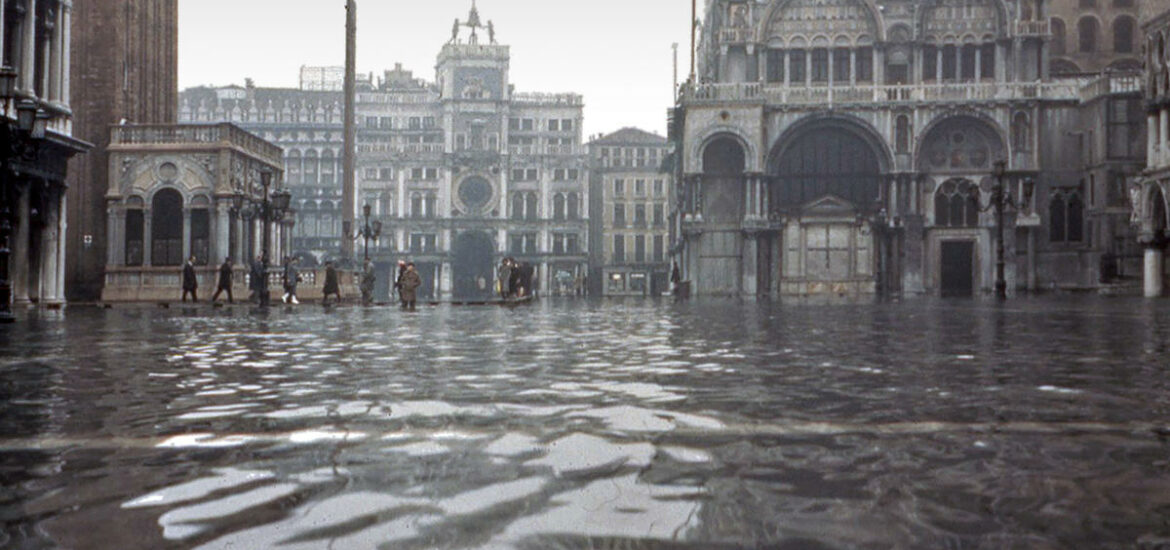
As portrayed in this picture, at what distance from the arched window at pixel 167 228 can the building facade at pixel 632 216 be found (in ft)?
167

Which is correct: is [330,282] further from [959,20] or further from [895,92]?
[959,20]

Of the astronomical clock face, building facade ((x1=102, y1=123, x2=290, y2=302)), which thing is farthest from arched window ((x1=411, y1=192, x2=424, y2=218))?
building facade ((x1=102, y1=123, x2=290, y2=302))

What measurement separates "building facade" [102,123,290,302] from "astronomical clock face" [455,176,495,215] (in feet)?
156

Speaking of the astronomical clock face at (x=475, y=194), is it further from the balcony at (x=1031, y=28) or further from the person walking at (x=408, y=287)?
the person walking at (x=408, y=287)

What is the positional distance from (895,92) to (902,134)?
6.66 feet

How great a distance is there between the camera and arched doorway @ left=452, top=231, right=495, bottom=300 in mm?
82562

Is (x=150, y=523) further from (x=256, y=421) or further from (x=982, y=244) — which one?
(x=982, y=244)

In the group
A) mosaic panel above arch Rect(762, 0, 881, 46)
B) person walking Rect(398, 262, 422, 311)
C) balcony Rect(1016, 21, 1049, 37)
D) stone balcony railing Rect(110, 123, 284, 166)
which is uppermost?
mosaic panel above arch Rect(762, 0, 881, 46)

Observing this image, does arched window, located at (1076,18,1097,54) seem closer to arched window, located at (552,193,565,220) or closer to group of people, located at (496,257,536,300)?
group of people, located at (496,257,536,300)

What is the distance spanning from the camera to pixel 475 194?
83.6 metres

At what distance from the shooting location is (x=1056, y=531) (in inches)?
86.4

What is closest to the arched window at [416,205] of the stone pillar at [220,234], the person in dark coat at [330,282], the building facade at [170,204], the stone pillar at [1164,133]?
the building facade at [170,204]

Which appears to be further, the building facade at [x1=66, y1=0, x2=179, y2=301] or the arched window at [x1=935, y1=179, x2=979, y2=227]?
the arched window at [x1=935, y1=179, x2=979, y2=227]

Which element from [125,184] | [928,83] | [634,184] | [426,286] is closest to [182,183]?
[125,184]
